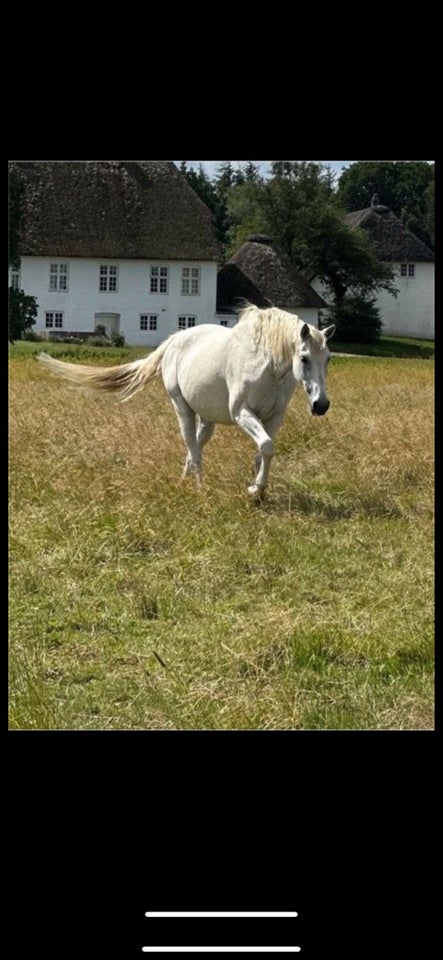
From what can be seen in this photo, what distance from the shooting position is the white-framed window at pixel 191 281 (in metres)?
6.89

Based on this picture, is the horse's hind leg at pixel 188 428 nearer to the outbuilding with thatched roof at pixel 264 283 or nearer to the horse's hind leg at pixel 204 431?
the horse's hind leg at pixel 204 431

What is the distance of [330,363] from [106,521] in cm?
188

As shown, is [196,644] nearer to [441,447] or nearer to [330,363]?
[441,447]

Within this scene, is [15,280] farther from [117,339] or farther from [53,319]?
[117,339]

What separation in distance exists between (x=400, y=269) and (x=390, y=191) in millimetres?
979

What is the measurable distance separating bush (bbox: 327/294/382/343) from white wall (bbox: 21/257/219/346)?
102 cm

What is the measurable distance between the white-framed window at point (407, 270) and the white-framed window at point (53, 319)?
2330 millimetres

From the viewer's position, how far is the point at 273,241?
6.62 meters

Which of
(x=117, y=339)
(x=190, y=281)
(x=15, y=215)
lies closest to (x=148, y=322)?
(x=117, y=339)

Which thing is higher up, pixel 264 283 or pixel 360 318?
pixel 264 283

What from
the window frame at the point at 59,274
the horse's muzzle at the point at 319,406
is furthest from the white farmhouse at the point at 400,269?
the window frame at the point at 59,274

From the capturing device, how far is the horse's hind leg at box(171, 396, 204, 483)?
7.89 meters

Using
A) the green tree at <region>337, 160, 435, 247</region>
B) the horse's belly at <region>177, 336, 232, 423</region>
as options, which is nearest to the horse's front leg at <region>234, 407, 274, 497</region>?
the horse's belly at <region>177, 336, 232, 423</region>

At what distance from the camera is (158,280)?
22.7ft
